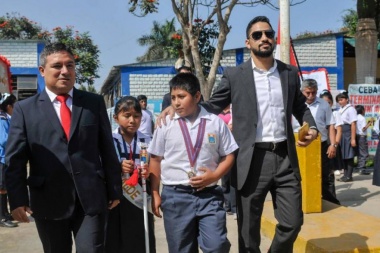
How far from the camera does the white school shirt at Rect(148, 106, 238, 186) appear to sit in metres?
3.89

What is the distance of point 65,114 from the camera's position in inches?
140

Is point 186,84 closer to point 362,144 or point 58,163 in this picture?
point 58,163

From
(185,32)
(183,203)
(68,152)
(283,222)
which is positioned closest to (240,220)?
(283,222)

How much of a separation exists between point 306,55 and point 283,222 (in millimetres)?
18352

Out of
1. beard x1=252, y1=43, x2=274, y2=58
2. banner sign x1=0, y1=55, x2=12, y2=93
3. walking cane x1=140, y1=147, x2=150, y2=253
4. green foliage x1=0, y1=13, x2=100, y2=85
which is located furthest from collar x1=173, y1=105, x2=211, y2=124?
green foliage x1=0, y1=13, x2=100, y2=85

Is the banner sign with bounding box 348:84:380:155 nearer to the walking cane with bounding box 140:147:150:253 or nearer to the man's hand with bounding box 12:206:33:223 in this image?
the walking cane with bounding box 140:147:150:253

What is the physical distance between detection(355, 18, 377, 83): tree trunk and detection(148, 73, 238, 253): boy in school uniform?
38.6 ft

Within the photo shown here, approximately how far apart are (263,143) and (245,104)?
1.10 ft

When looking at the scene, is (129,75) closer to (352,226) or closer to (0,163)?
(0,163)

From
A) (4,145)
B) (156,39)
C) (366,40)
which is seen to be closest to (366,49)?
(366,40)

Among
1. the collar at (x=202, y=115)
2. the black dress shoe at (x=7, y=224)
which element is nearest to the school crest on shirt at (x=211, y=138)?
the collar at (x=202, y=115)

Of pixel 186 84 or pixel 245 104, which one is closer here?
pixel 186 84

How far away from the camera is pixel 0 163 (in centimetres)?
743

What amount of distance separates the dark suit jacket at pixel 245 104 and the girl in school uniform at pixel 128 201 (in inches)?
27.9
